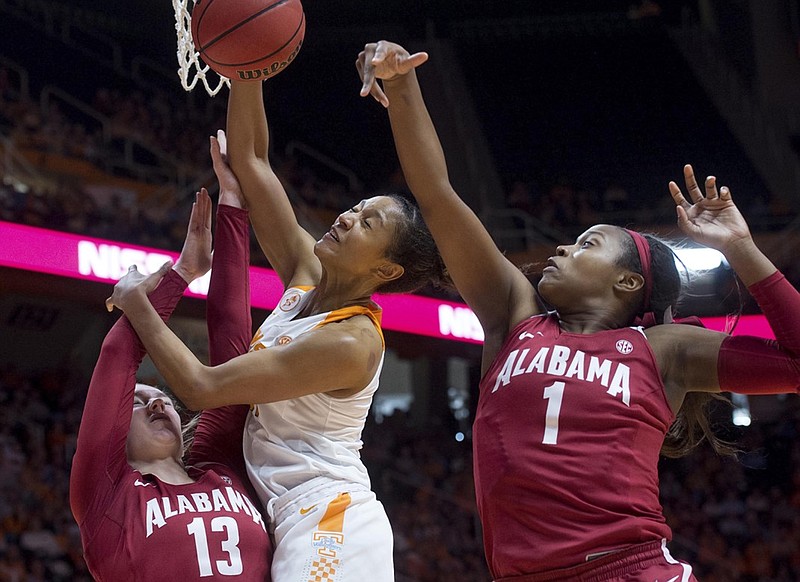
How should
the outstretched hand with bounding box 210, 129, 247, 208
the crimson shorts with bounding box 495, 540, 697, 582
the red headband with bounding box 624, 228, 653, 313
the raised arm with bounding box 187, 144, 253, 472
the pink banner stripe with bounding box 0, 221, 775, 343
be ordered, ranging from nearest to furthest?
the crimson shorts with bounding box 495, 540, 697, 582 < the red headband with bounding box 624, 228, 653, 313 < the raised arm with bounding box 187, 144, 253, 472 < the outstretched hand with bounding box 210, 129, 247, 208 < the pink banner stripe with bounding box 0, 221, 775, 343

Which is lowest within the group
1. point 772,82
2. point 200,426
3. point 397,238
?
point 772,82

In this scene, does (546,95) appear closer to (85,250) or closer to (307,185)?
(307,185)

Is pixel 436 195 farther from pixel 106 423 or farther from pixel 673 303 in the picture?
pixel 106 423

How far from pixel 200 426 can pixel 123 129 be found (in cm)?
967

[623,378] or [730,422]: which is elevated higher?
[623,378]

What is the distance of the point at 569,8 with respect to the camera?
51.4ft

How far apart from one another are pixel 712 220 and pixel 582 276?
12.3 inches

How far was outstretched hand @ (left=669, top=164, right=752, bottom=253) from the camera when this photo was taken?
7.48 ft

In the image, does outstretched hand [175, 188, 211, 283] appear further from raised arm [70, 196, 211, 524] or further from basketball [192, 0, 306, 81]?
basketball [192, 0, 306, 81]

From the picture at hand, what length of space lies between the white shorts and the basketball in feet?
3.66

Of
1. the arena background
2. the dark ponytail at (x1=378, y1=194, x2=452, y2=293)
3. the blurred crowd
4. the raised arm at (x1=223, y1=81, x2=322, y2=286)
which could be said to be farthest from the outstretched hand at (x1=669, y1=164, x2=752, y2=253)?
the blurred crowd

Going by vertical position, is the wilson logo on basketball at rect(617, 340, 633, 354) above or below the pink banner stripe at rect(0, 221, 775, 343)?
above

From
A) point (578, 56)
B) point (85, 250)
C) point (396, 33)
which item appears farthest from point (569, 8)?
point (85, 250)

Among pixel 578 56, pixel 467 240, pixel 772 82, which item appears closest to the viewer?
pixel 467 240
